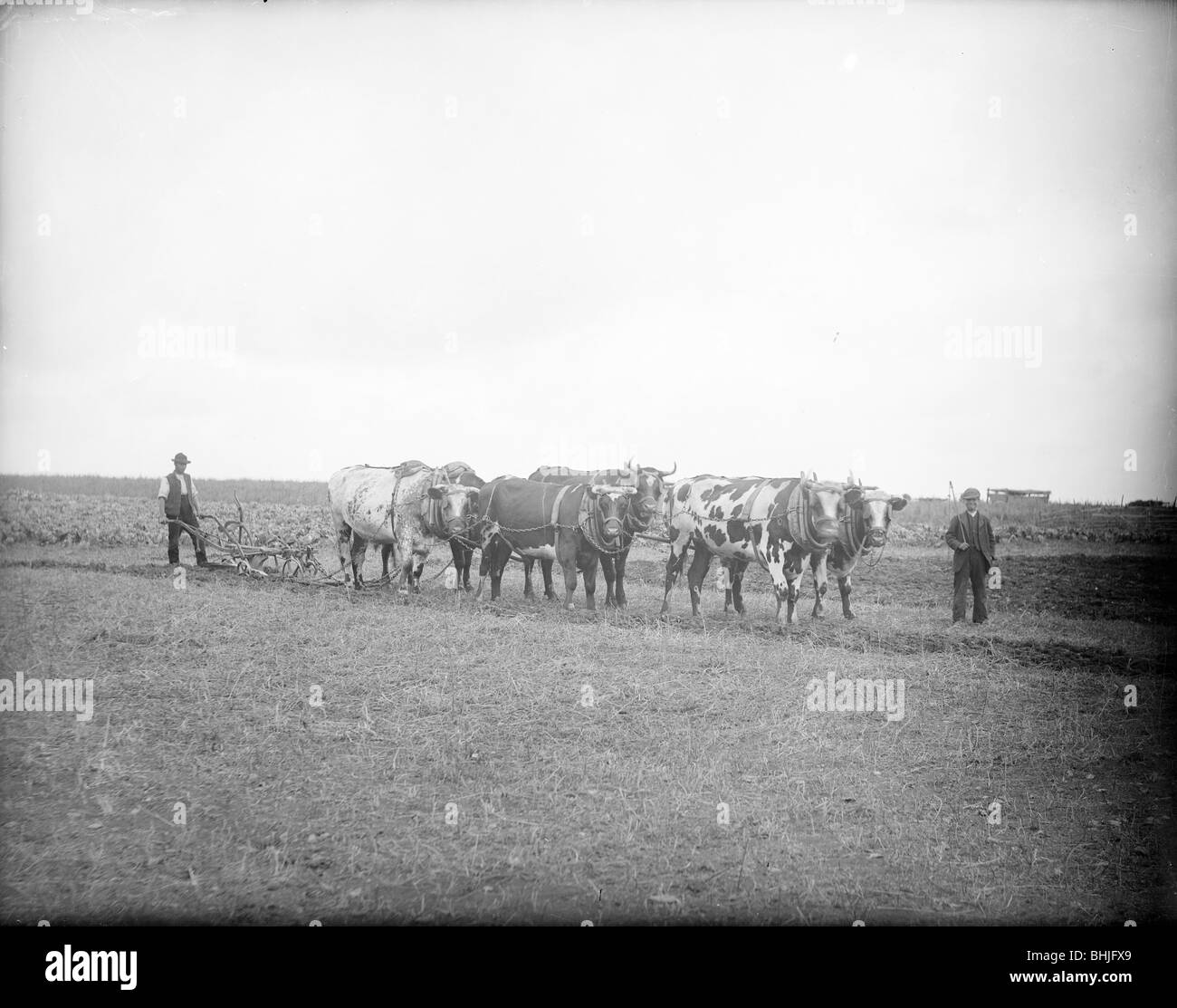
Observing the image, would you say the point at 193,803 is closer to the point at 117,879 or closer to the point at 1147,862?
the point at 117,879

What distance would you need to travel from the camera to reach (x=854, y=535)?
43.6 ft

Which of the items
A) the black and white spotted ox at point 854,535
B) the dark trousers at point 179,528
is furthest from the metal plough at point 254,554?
the black and white spotted ox at point 854,535

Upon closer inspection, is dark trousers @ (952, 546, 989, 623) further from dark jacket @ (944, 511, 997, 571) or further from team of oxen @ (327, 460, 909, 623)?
team of oxen @ (327, 460, 909, 623)

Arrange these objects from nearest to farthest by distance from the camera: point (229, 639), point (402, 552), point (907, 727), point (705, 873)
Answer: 1. point (705, 873)
2. point (907, 727)
3. point (229, 639)
4. point (402, 552)

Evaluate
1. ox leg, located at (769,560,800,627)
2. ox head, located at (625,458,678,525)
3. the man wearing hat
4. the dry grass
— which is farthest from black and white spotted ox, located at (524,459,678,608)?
the man wearing hat

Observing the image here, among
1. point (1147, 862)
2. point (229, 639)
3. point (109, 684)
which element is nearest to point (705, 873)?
point (1147, 862)

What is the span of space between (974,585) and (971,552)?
0.63 meters

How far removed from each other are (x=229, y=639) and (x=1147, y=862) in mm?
8456

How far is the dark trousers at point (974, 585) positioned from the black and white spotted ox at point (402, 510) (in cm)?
784

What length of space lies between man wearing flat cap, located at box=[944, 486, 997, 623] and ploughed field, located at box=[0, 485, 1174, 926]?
193 cm

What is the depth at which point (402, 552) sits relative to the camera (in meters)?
14.3

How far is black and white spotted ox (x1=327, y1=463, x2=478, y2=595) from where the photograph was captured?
46.0 feet
